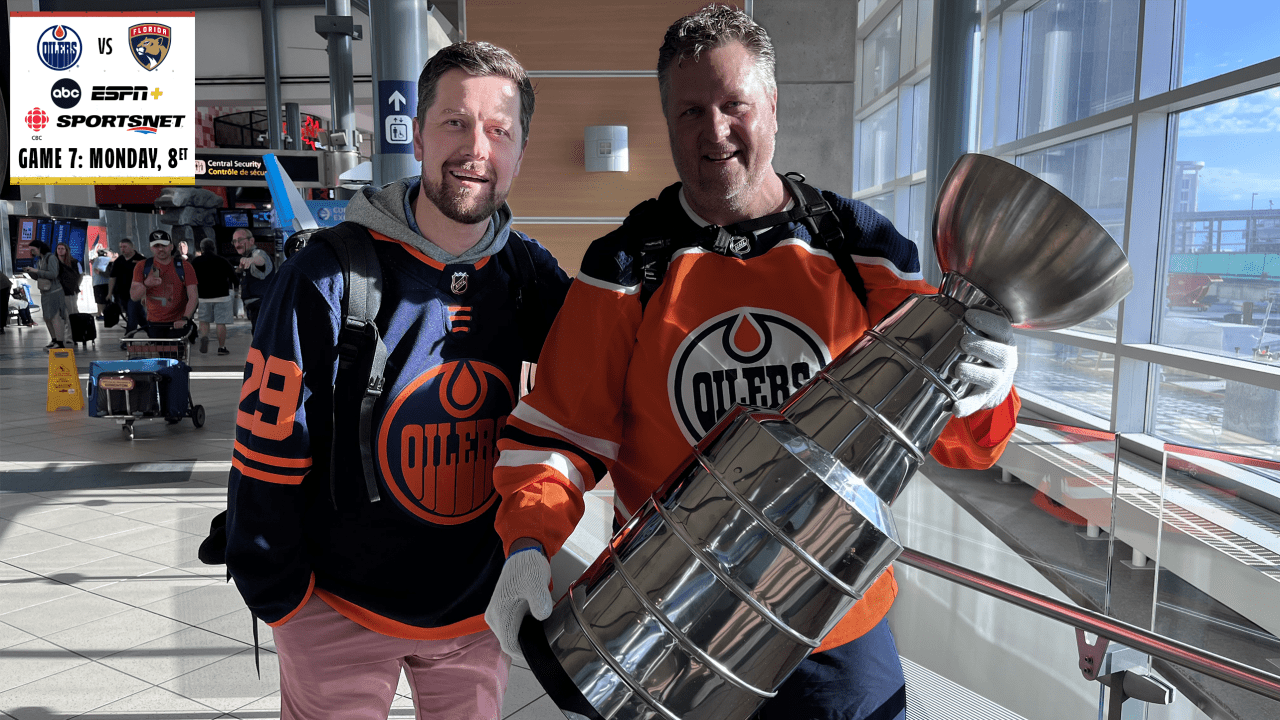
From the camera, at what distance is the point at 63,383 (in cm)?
924

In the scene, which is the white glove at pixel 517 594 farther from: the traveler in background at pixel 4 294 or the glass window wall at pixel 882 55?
the traveler in background at pixel 4 294

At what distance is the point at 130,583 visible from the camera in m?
4.36

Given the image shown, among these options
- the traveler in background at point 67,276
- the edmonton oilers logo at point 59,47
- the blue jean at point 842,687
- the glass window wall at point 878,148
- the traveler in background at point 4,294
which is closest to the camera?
the blue jean at point 842,687

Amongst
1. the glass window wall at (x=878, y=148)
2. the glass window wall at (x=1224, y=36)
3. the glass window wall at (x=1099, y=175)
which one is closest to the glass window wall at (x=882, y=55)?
the glass window wall at (x=878, y=148)

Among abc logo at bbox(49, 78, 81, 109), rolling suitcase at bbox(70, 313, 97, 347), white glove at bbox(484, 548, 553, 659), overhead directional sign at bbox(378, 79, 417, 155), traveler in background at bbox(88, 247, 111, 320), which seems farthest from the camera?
traveler in background at bbox(88, 247, 111, 320)

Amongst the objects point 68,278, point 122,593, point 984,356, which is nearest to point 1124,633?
point 984,356

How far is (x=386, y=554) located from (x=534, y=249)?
686 mm

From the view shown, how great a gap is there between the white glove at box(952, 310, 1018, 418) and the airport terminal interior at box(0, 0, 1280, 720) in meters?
0.50

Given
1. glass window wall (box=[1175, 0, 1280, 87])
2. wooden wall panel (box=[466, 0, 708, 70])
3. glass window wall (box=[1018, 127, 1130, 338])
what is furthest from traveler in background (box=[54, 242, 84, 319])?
glass window wall (box=[1175, 0, 1280, 87])

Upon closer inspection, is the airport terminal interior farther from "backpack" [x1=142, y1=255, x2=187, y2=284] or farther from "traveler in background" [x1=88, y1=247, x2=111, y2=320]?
"traveler in background" [x1=88, y1=247, x2=111, y2=320]

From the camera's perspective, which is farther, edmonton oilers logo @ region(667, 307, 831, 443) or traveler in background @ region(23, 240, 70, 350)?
traveler in background @ region(23, 240, 70, 350)

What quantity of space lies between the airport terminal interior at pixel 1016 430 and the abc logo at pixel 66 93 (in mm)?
679

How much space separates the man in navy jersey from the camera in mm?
1609

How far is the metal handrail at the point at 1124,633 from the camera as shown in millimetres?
1323
